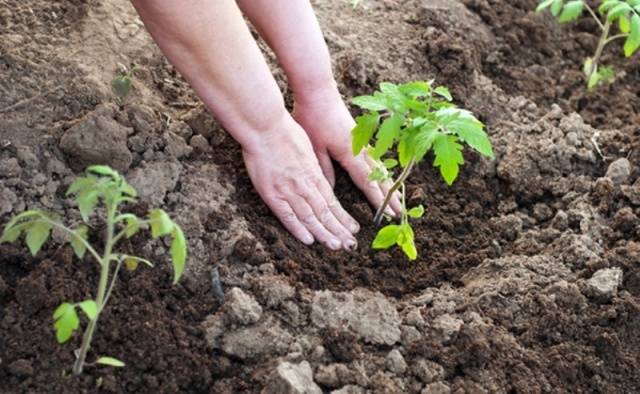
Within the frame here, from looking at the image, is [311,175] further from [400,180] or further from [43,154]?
[43,154]

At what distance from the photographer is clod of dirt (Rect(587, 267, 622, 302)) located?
273 centimetres

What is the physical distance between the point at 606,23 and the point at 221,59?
1.42 metres

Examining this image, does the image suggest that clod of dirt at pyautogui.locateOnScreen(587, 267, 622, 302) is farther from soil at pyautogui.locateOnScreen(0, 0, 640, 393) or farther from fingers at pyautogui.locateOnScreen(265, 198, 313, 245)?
fingers at pyautogui.locateOnScreen(265, 198, 313, 245)

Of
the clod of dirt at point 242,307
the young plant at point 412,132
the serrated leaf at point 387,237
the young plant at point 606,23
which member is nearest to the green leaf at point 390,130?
the young plant at point 412,132

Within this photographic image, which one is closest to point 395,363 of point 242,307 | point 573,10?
point 242,307

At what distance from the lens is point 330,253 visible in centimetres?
283

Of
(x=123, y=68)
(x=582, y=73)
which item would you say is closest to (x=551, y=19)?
(x=582, y=73)

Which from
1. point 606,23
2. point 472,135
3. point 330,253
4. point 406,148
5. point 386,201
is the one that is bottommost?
point 330,253

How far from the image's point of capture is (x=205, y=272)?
2.62m

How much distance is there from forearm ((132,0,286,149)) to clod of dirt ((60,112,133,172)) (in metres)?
0.25

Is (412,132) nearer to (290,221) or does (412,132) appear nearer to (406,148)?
(406,148)

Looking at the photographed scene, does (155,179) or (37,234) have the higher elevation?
(37,234)

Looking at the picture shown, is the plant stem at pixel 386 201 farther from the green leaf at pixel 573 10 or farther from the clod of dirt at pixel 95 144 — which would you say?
the green leaf at pixel 573 10

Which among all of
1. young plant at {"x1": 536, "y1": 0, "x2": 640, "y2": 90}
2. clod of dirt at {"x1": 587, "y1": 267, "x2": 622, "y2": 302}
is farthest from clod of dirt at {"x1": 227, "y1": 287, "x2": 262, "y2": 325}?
young plant at {"x1": 536, "y1": 0, "x2": 640, "y2": 90}
